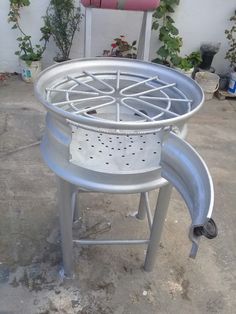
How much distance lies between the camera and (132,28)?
3.84 metres

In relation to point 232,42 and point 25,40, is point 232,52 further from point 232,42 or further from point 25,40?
point 25,40

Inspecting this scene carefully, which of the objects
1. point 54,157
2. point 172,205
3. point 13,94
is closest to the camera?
point 54,157

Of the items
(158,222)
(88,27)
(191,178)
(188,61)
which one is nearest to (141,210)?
(158,222)

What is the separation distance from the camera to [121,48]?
373cm

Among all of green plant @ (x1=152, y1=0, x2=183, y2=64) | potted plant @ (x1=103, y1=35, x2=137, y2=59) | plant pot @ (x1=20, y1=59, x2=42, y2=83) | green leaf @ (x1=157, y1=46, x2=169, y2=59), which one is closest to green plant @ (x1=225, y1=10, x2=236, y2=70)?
green plant @ (x1=152, y1=0, x2=183, y2=64)

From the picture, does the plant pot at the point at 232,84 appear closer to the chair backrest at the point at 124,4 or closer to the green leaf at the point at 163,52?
the green leaf at the point at 163,52

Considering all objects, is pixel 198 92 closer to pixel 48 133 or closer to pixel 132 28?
pixel 48 133

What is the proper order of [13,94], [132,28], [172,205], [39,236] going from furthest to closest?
[132,28] < [13,94] < [172,205] < [39,236]

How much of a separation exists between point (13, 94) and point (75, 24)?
1.03 m

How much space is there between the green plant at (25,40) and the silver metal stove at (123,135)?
246 cm

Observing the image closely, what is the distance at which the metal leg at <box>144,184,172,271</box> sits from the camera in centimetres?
145

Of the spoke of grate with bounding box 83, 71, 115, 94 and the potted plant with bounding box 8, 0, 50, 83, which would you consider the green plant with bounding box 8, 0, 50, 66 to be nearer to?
the potted plant with bounding box 8, 0, 50, 83

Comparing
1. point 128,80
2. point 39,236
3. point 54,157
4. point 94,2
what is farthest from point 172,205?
→ point 94,2

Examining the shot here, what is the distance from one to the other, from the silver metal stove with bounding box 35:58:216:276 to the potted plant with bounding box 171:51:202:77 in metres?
2.27
